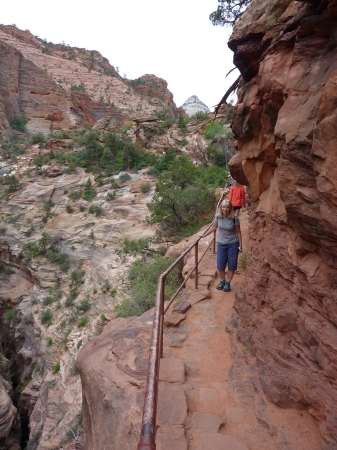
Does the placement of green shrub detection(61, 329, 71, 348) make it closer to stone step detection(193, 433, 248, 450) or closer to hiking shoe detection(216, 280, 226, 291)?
hiking shoe detection(216, 280, 226, 291)

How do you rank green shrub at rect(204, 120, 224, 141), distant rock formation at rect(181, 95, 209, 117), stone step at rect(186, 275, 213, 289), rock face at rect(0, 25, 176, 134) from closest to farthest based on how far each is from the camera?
stone step at rect(186, 275, 213, 289) < green shrub at rect(204, 120, 224, 141) < rock face at rect(0, 25, 176, 134) < distant rock formation at rect(181, 95, 209, 117)

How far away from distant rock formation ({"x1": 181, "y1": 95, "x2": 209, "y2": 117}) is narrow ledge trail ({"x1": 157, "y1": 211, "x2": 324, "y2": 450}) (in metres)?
68.6

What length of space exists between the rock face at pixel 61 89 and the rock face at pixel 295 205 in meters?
27.6

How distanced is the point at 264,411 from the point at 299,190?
200 cm

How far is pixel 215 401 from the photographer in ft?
8.61

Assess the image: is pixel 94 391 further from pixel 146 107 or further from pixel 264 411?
pixel 146 107

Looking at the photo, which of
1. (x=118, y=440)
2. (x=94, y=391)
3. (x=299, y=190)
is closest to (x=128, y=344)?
(x=94, y=391)

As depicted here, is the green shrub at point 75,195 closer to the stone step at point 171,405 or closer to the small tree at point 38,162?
the small tree at point 38,162

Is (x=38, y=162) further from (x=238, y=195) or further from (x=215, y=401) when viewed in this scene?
(x=215, y=401)

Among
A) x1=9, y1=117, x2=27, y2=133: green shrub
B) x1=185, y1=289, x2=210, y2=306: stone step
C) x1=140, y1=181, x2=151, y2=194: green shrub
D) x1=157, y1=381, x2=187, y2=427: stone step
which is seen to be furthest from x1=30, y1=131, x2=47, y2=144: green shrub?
x1=157, y1=381, x2=187, y2=427: stone step

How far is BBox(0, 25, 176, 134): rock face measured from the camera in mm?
33719

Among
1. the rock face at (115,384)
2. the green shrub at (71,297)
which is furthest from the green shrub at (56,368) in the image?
the rock face at (115,384)

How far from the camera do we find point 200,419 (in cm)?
234

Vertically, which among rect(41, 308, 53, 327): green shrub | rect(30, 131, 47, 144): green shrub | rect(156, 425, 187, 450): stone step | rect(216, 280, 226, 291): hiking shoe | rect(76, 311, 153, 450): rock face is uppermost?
rect(30, 131, 47, 144): green shrub
